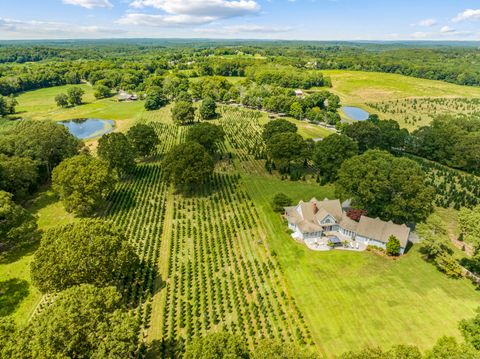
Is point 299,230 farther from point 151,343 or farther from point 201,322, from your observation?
point 151,343

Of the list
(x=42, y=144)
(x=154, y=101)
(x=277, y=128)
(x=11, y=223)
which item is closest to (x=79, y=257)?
(x=11, y=223)

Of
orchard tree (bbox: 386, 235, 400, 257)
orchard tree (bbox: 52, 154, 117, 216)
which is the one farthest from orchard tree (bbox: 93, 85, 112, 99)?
orchard tree (bbox: 386, 235, 400, 257)

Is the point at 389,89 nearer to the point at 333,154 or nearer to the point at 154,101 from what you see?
the point at 154,101

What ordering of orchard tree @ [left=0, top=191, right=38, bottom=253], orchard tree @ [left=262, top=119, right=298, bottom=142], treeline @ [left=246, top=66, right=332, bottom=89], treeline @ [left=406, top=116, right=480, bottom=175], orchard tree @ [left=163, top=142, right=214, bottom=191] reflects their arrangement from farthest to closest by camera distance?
1. treeline @ [left=246, top=66, right=332, bottom=89]
2. orchard tree @ [left=262, top=119, right=298, bottom=142]
3. treeline @ [left=406, top=116, right=480, bottom=175]
4. orchard tree @ [left=163, top=142, right=214, bottom=191]
5. orchard tree @ [left=0, top=191, right=38, bottom=253]

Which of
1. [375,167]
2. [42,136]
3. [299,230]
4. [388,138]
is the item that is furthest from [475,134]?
[42,136]

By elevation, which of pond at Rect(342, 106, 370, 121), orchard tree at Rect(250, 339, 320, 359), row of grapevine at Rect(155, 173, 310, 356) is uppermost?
orchard tree at Rect(250, 339, 320, 359)

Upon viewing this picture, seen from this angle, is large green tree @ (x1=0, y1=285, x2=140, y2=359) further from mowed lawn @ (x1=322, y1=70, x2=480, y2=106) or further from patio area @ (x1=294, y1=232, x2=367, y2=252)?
mowed lawn @ (x1=322, y1=70, x2=480, y2=106)

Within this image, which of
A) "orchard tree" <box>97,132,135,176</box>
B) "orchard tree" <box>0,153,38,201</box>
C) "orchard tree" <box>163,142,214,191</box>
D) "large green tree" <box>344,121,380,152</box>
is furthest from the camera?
"large green tree" <box>344,121,380,152</box>
